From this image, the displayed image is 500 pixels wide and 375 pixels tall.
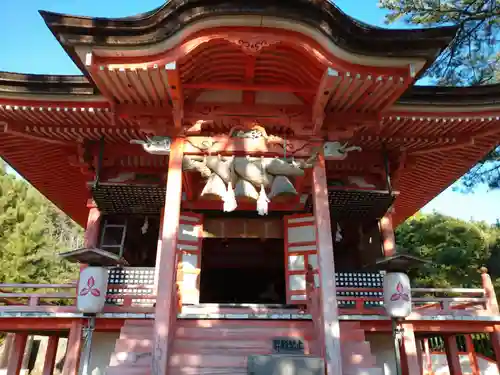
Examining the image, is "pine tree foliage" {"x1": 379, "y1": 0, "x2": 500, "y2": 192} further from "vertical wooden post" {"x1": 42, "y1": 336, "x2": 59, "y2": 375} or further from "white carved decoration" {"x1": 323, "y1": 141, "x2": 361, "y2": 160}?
"vertical wooden post" {"x1": 42, "y1": 336, "x2": 59, "y2": 375}

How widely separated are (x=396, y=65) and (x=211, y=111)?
126 inches

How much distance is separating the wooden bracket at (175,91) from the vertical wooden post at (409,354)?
601cm

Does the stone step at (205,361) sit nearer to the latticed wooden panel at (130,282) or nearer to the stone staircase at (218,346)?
the stone staircase at (218,346)

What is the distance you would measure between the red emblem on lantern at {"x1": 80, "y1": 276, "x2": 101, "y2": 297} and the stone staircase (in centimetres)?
88

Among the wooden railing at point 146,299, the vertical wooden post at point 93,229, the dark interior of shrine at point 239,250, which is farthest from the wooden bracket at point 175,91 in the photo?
the vertical wooden post at point 93,229

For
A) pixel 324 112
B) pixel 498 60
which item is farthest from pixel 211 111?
pixel 498 60

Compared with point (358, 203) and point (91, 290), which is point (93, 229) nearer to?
point (91, 290)

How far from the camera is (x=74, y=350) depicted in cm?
750

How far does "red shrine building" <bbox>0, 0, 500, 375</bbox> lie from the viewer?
5.78 meters

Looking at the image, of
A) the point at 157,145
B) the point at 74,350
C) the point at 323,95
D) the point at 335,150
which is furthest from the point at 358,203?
the point at 74,350

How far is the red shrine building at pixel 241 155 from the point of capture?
5.78 metres

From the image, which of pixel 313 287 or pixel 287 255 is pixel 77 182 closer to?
pixel 287 255

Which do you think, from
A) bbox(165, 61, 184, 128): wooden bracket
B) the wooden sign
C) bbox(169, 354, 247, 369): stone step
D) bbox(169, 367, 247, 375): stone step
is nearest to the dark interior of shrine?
the wooden sign

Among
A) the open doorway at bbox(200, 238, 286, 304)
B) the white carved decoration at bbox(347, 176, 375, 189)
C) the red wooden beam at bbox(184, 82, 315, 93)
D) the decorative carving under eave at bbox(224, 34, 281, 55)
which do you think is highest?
the decorative carving under eave at bbox(224, 34, 281, 55)
